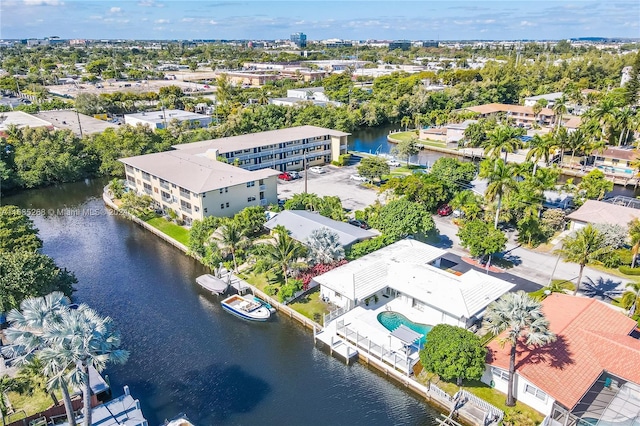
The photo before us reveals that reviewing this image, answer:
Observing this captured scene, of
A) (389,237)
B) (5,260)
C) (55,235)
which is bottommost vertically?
(55,235)

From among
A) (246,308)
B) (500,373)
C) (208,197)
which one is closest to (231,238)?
(246,308)

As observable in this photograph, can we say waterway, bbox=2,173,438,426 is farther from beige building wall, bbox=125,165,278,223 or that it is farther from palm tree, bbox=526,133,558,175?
palm tree, bbox=526,133,558,175

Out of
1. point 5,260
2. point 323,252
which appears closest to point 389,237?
point 323,252

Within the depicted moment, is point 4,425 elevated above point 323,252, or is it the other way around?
point 323,252

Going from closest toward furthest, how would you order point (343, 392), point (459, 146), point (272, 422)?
point (272, 422)
point (343, 392)
point (459, 146)

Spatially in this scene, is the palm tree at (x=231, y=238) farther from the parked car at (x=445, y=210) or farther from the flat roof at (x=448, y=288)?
the parked car at (x=445, y=210)

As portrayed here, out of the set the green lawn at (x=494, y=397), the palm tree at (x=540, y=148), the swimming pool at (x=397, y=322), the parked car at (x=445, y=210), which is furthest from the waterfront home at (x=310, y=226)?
the palm tree at (x=540, y=148)

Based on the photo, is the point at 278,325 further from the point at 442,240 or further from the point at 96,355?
the point at 442,240
